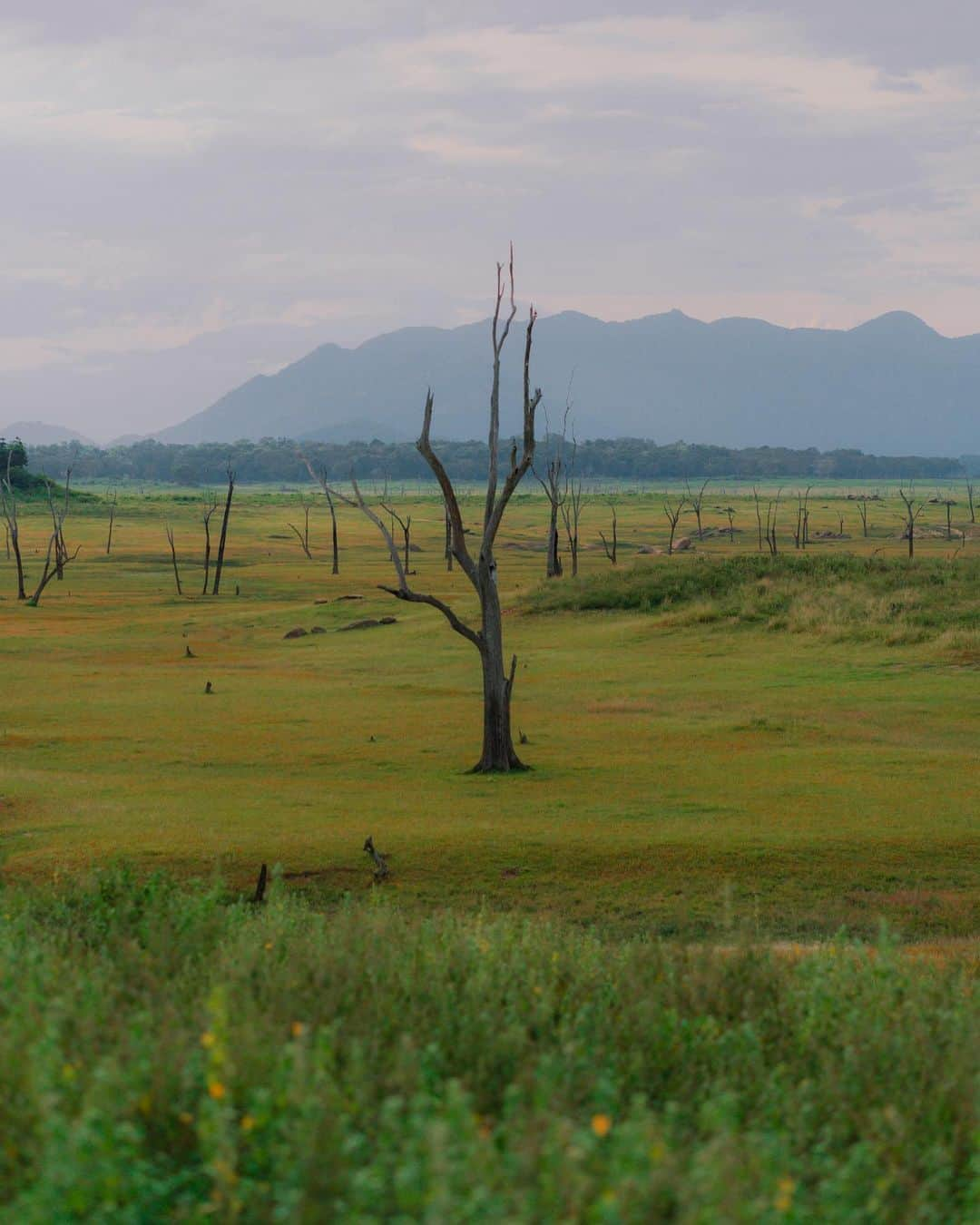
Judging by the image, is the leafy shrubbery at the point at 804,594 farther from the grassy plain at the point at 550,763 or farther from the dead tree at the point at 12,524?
the dead tree at the point at 12,524

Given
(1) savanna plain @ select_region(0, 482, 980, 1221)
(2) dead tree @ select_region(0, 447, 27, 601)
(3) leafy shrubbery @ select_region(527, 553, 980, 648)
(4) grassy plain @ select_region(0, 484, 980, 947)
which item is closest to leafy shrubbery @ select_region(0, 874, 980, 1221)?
(1) savanna plain @ select_region(0, 482, 980, 1221)

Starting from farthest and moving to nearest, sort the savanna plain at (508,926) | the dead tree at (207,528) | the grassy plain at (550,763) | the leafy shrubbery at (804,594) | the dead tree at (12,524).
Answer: the dead tree at (207,528) → the dead tree at (12,524) → the leafy shrubbery at (804,594) → the grassy plain at (550,763) → the savanna plain at (508,926)

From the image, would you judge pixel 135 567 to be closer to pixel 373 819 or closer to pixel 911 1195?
pixel 373 819

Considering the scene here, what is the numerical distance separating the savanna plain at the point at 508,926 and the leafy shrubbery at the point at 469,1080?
0.03m

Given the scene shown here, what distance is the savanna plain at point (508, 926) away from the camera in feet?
17.9

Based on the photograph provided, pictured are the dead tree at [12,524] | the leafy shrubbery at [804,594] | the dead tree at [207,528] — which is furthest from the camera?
the dead tree at [207,528]

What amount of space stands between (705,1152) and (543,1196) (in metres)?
0.59

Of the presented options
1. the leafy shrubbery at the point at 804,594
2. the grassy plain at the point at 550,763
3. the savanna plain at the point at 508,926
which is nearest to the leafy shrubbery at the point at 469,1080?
the savanna plain at the point at 508,926

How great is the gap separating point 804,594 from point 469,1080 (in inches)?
1676

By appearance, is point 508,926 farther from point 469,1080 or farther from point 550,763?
point 550,763

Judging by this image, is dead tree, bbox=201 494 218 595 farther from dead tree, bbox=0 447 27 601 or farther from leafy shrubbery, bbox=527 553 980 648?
leafy shrubbery, bbox=527 553 980 648

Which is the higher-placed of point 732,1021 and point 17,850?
point 732,1021

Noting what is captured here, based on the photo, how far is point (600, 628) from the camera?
48.2m

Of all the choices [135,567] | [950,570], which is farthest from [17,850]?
[135,567]
